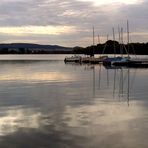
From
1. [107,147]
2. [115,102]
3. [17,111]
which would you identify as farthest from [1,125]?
[115,102]

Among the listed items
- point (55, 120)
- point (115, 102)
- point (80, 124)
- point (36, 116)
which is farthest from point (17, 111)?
point (115, 102)

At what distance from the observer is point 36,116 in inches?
691

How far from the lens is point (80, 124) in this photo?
619 inches

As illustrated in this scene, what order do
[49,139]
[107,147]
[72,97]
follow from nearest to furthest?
1. [107,147]
2. [49,139]
3. [72,97]

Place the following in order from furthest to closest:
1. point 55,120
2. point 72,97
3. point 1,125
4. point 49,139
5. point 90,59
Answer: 1. point 90,59
2. point 72,97
3. point 55,120
4. point 1,125
5. point 49,139

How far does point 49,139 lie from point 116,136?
85.1 inches

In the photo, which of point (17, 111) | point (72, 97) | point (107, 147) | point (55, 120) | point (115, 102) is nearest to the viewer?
point (107, 147)

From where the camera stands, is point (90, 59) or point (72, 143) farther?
point (90, 59)

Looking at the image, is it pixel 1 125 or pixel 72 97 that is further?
pixel 72 97

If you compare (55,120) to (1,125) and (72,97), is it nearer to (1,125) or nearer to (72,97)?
(1,125)

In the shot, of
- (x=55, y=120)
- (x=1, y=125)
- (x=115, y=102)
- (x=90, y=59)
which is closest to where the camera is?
(x=1, y=125)

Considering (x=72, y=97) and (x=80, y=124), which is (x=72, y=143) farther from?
(x=72, y=97)

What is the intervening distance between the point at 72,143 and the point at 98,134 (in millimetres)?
1526

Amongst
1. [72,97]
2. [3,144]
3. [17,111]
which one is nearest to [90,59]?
[72,97]
